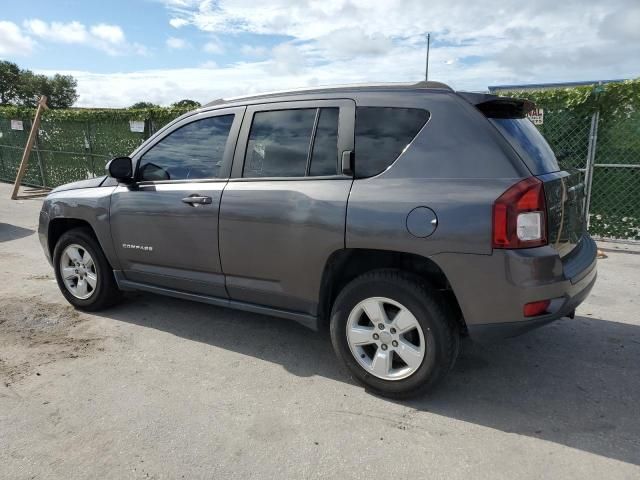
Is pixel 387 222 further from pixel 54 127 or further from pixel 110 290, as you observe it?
pixel 54 127

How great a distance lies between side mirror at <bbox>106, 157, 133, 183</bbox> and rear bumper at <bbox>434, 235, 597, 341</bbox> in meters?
2.65

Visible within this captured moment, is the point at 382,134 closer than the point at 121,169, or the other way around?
the point at 382,134

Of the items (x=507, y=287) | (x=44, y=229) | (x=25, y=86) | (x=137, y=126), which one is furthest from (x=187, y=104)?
(x=25, y=86)

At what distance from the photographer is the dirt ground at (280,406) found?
8.25 ft

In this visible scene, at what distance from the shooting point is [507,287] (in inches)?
104

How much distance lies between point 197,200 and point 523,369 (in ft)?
8.73

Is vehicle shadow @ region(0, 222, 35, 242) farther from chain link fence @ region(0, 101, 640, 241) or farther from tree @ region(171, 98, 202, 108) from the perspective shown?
chain link fence @ region(0, 101, 640, 241)

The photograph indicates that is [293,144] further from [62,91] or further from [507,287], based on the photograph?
[62,91]

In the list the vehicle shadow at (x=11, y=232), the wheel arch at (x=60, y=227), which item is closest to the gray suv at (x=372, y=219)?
the wheel arch at (x=60, y=227)

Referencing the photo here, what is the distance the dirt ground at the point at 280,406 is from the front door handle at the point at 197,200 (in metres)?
1.15

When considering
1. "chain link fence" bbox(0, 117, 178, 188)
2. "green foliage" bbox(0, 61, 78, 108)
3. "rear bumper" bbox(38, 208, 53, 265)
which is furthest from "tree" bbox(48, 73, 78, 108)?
"rear bumper" bbox(38, 208, 53, 265)

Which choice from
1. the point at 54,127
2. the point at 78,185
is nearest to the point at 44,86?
the point at 54,127

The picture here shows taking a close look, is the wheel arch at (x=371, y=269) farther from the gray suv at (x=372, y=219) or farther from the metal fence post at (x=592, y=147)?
the metal fence post at (x=592, y=147)

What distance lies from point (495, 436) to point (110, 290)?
345cm
